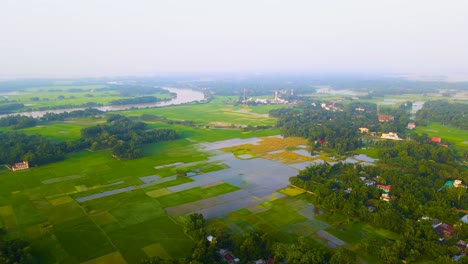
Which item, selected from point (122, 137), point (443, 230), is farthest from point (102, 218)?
point (122, 137)

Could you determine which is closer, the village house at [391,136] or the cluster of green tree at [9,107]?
the village house at [391,136]

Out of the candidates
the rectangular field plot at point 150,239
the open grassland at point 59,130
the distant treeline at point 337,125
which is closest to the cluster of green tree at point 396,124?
the distant treeline at point 337,125

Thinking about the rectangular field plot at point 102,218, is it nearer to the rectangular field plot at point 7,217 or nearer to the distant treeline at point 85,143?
the rectangular field plot at point 7,217

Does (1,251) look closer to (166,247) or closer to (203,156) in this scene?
(166,247)

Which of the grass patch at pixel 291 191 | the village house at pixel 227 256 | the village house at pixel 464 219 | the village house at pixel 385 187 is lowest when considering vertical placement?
the grass patch at pixel 291 191

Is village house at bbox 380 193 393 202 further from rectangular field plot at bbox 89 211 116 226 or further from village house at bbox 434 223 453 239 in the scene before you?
rectangular field plot at bbox 89 211 116 226
